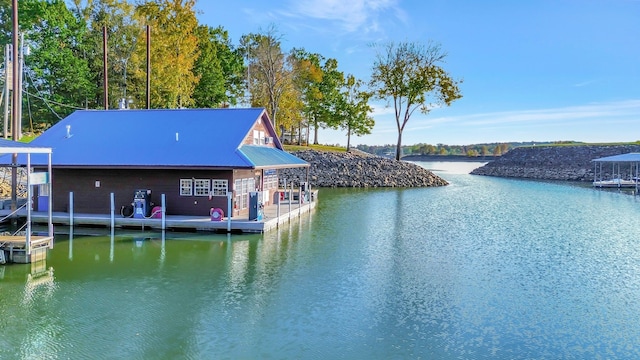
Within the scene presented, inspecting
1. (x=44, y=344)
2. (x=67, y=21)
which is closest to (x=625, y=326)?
(x=44, y=344)

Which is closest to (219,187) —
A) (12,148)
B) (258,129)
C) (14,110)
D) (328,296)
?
(258,129)

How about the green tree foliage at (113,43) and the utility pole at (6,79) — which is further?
the green tree foliage at (113,43)

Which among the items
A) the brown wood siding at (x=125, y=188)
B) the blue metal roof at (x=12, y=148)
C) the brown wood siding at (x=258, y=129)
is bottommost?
the brown wood siding at (x=125, y=188)

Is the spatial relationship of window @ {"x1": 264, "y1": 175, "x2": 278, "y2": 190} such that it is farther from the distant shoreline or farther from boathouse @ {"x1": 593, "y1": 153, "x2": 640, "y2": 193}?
the distant shoreline

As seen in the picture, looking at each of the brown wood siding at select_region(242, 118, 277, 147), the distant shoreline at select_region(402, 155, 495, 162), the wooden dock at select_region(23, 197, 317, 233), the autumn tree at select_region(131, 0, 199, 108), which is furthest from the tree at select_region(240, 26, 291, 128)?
the distant shoreline at select_region(402, 155, 495, 162)

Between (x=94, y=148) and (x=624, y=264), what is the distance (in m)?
20.4

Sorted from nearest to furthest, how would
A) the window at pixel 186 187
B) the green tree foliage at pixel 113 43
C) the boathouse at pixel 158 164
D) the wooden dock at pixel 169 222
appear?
the wooden dock at pixel 169 222 < the boathouse at pixel 158 164 < the window at pixel 186 187 < the green tree foliage at pixel 113 43

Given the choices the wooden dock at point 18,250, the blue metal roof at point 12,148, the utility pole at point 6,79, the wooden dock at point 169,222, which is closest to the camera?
the blue metal roof at point 12,148

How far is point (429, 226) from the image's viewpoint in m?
22.5

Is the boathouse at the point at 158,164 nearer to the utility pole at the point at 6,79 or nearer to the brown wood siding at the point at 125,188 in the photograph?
the brown wood siding at the point at 125,188

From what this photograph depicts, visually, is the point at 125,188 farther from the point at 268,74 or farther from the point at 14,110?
the point at 268,74

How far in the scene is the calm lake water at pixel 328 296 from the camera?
850cm

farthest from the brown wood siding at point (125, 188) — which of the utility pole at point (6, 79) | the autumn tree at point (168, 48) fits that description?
the autumn tree at point (168, 48)

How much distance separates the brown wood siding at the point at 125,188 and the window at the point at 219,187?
0.15 meters
